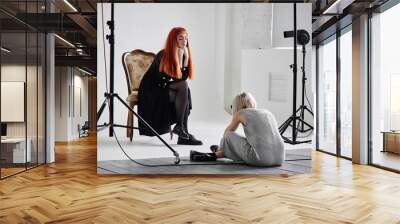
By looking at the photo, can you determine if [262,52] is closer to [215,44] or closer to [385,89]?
[215,44]

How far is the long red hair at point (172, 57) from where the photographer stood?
541cm

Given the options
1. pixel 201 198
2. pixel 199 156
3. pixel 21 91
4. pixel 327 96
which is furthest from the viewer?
pixel 327 96

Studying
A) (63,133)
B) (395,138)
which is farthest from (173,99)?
(63,133)

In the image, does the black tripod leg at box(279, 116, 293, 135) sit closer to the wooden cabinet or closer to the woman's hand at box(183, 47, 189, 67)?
the woman's hand at box(183, 47, 189, 67)

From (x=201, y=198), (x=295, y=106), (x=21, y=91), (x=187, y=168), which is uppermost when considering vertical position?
(x=21, y=91)

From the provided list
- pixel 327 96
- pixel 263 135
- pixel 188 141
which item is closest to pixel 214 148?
pixel 188 141

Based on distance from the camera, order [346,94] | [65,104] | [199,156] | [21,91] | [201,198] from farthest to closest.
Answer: [65,104], [346,94], [21,91], [199,156], [201,198]

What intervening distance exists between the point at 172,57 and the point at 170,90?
47cm

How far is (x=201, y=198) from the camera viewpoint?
13.4 ft

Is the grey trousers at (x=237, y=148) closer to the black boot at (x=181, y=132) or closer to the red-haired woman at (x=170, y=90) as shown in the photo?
the red-haired woman at (x=170, y=90)

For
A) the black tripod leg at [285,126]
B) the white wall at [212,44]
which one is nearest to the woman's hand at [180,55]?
the white wall at [212,44]

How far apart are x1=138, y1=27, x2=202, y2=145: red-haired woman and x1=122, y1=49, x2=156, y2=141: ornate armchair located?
7cm

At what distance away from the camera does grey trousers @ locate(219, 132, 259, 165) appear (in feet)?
17.6

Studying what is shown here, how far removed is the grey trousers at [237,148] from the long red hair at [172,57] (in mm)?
1127
